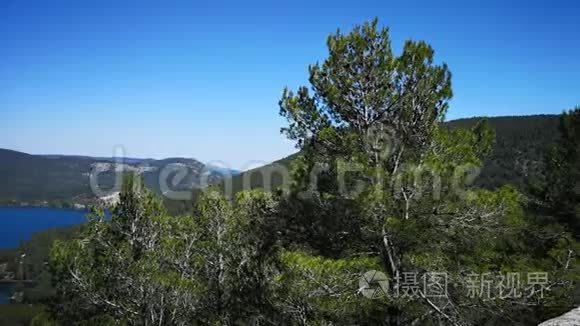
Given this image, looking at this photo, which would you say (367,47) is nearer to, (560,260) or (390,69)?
(390,69)

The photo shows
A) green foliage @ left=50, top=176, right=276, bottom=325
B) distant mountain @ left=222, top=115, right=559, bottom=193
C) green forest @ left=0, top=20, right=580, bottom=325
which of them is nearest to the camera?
green forest @ left=0, top=20, right=580, bottom=325

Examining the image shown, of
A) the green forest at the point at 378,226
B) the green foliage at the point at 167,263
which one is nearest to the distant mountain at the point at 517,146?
the green foliage at the point at 167,263

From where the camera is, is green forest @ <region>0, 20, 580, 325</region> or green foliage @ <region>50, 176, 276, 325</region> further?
green foliage @ <region>50, 176, 276, 325</region>

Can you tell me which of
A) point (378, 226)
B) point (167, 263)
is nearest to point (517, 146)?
point (167, 263)

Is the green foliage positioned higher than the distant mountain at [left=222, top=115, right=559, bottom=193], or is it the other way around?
the distant mountain at [left=222, top=115, right=559, bottom=193]

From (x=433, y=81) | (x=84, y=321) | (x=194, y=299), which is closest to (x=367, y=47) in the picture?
(x=433, y=81)

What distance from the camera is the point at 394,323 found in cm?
1002

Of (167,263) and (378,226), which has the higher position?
(378,226)

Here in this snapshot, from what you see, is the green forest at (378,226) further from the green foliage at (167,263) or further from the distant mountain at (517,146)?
the distant mountain at (517,146)

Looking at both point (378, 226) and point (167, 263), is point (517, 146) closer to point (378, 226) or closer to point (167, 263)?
point (167, 263)

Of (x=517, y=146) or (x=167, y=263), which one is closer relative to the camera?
(x=167, y=263)

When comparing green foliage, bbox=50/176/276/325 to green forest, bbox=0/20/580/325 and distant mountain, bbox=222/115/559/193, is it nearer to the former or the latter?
green forest, bbox=0/20/580/325

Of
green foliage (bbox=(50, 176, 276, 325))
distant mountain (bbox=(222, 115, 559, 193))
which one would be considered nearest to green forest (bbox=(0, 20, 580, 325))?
green foliage (bbox=(50, 176, 276, 325))

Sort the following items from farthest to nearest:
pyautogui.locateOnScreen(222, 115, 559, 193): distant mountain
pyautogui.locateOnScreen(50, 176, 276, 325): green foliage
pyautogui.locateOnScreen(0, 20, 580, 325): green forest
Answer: pyautogui.locateOnScreen(222, 115, 559, 193): distant mountain < pyautogui.locateOnScreen(50, 176, 276, 325): green foliage < pyautogui.locateOnScreen(0, 20, 580, 325): green forest
